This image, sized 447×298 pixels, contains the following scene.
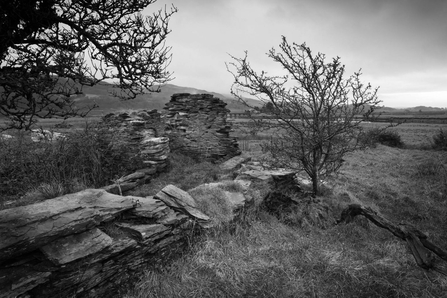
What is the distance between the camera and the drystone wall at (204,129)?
14.6 meters

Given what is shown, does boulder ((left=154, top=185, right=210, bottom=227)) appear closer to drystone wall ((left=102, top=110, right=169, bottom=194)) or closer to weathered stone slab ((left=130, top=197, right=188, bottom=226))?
→ weathered stone slab ((left=130, top=197, right=188, bottom=226))

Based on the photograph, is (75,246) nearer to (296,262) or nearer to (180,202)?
(180,202)

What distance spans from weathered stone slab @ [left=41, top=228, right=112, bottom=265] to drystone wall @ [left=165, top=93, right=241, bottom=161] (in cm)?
1097

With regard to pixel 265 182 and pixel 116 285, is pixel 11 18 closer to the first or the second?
pixel 116 285

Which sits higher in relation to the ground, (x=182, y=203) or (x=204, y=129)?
(x=204, y=129)

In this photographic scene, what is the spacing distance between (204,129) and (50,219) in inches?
462

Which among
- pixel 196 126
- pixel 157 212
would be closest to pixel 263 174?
pixel 157 212

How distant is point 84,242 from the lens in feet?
11.3

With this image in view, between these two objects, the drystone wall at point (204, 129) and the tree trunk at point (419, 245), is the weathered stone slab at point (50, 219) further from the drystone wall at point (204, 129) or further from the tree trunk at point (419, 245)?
the drystone wall at point (204, 129)

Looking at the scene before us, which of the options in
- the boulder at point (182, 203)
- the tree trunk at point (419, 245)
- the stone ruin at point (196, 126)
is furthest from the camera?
the stone ruin at point (196, 126)

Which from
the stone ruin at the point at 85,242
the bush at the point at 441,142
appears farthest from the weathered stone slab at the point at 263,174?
the bush at the point at 441,142

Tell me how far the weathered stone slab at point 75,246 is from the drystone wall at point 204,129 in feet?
36.0

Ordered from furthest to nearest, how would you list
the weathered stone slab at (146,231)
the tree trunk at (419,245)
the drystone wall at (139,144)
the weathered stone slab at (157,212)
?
the drystone wall at (139,144) → the weathered stone slab at (157,212) → the weathered stone slab at (146,231) → the tree trunk at (419,245)

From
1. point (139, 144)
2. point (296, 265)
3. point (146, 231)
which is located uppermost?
point (139, 144)
